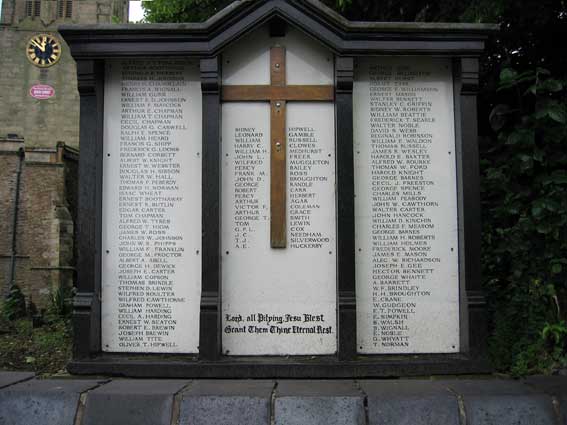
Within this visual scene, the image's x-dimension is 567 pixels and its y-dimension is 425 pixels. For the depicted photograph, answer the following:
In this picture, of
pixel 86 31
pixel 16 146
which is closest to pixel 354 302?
pixel 86 31

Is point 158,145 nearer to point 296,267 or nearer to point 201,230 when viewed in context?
point 201,230

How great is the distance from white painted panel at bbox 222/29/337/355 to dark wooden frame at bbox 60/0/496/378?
0.14m

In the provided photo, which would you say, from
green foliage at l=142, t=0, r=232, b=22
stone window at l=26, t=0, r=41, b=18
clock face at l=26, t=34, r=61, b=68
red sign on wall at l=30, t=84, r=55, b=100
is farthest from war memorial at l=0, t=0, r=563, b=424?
stone window at l=26, t=0, r=41, b=18

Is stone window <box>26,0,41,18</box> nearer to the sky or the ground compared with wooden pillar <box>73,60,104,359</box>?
nearer to the sky

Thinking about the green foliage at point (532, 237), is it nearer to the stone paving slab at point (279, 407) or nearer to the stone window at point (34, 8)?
the stone paving slab at point (279, 407)

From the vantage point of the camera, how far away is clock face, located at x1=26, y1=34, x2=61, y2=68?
32.1m

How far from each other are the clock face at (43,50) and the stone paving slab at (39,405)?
3276 cm

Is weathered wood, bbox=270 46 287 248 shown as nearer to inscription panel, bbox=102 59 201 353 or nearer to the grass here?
inscription panel, bbox=102 59 201 353

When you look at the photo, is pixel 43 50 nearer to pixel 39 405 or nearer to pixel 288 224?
pixel 288 224

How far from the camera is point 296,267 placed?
4477 mm

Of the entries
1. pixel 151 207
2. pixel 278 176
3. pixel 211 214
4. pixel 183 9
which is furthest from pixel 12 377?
pixel 183 9

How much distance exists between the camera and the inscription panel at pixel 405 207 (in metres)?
4.46

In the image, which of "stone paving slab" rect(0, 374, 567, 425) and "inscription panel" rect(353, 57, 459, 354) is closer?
"stone paving slab" rect(0, 374, 567, 425)

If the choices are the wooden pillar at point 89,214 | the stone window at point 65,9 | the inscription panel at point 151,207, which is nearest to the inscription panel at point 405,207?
the inscription panel at point 151,207
